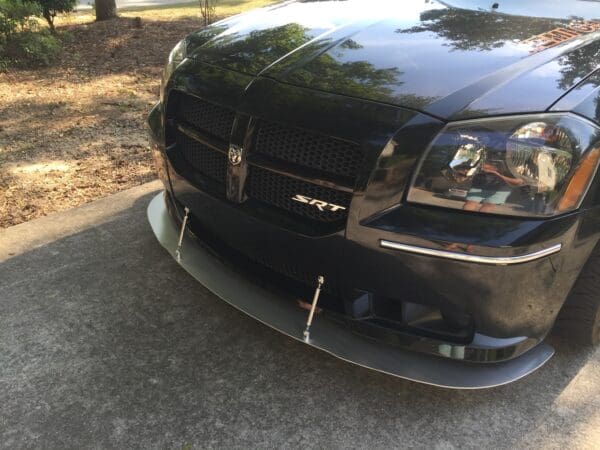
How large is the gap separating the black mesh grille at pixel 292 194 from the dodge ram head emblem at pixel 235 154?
0.07 meters

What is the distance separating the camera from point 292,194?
219cm

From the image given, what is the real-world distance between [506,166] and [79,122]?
4.22 m

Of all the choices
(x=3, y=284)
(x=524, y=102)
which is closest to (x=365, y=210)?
(x=524, y=102)

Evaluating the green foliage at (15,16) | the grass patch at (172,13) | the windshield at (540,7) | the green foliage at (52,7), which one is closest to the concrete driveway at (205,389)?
the windshield at (540,7)

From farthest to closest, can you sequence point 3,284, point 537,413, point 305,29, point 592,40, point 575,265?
point 3,284 → point 305,29 → point 592,40 → point 537,413 → point 575,265

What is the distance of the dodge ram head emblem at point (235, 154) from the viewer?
7.39 ft

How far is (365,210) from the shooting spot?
195 centimetres

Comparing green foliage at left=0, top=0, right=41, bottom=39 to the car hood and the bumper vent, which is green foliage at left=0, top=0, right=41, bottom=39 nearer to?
the car hood

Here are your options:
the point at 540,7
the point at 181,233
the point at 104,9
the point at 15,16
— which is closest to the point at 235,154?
the point at 181,233

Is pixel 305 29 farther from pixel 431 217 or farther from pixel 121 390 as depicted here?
pixel 121 390

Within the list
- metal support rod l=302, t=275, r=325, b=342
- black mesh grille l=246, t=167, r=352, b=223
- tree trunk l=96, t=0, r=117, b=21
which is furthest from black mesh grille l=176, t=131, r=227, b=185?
tree trunk l=96, t=0, r=117, b=21

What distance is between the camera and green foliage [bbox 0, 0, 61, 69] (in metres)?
6.43

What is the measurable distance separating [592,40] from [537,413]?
157 cm

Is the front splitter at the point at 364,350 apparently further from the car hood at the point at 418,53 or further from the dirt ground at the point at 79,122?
the dirt ground at the point at 79,122
